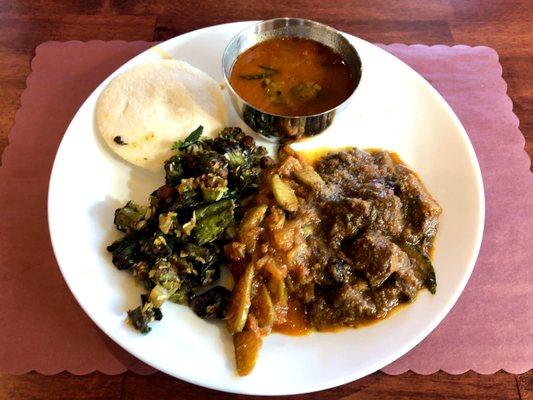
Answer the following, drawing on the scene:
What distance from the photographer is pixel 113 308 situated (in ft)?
9.13

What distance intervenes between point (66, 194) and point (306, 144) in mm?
1815

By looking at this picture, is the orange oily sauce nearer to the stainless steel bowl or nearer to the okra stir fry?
the okra stir fry

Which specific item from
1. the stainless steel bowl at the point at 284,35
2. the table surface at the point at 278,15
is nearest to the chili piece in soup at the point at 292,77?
the stainless steel bowl at the point at 284,35

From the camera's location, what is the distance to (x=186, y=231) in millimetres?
2924

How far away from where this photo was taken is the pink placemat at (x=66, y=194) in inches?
116

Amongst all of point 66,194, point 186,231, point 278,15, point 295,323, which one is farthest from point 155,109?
point 278,15

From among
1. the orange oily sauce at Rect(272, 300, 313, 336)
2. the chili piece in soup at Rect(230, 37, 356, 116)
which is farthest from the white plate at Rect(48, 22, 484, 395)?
the chili piece in soup at Rect(230, 37, 356, 116)

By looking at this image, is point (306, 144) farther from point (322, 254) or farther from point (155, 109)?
point (155, 109)

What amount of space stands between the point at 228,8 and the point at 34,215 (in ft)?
9.27

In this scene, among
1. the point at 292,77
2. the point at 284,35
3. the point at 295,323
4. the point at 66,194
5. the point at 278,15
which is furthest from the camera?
the point at 278,15

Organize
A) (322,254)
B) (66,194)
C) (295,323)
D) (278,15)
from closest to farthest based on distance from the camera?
(295,323) → (322,254) → (66,194) → (278,15)

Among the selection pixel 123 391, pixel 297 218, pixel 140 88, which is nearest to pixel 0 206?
pixel 140 88

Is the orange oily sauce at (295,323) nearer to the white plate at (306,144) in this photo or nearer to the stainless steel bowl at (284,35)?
the white plate at (306,144)

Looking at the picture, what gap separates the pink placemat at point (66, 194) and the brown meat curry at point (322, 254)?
0.48 m
